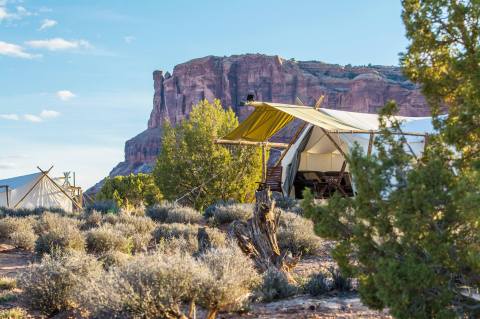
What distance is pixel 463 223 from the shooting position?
10.3 feet

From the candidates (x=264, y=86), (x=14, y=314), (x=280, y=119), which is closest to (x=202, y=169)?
(x=280, y=119)

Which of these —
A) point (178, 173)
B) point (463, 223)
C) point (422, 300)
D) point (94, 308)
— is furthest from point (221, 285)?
point (178, 173)

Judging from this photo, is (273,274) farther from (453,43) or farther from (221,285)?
(453,43)

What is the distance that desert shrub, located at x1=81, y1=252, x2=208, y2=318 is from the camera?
405cm

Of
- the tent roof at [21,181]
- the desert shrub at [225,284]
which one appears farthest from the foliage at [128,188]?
the desert shrub at [225,284]

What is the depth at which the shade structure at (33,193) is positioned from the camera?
23319 millimetres

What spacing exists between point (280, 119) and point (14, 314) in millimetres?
11249

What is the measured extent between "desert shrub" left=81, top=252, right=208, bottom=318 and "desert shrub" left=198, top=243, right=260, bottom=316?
11 cm

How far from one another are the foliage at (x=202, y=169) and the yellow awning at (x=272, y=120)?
5.73 m

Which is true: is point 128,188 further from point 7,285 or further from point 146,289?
point 146,289

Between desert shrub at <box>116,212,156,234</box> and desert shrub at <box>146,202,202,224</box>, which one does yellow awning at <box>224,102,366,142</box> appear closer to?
desert shrub at <box>146,202,202,224</box>

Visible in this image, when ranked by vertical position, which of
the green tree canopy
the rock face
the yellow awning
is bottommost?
the green tree canopy

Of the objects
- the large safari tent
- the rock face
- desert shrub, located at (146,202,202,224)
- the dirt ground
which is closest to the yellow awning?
the large safari tent

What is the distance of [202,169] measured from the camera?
21844 mm
